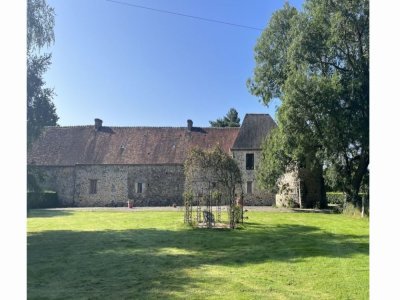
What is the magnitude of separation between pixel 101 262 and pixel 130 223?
5.04 m

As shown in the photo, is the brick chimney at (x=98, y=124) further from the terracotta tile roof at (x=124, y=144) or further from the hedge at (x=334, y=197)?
the hedge at (x=334, y=197)

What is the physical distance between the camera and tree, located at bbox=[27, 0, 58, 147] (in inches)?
283

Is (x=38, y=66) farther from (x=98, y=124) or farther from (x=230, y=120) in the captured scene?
(x=230, y=120)

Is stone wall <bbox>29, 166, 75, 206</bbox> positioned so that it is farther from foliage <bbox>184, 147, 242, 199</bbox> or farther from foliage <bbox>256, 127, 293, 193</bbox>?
foliage <bbox>184, 147, 242, 199</bbox>

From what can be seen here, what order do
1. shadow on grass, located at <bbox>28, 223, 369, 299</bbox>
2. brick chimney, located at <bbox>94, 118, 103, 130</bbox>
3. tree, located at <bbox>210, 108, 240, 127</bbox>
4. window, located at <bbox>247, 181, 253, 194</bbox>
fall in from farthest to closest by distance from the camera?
tree, located at <bbox>210, 108, 240, 127</bbox> < brick chimney, located at <bbox>94, 118, 103, 130</bbox> < window, located at <bbox>247, 181, 253, 194</bbox> < shadow on grass, located at <bbox>28, 223, 369, 299</bbox>

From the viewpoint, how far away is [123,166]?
61.0 feet

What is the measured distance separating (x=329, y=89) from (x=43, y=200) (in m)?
12.3

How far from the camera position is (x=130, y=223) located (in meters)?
10.4

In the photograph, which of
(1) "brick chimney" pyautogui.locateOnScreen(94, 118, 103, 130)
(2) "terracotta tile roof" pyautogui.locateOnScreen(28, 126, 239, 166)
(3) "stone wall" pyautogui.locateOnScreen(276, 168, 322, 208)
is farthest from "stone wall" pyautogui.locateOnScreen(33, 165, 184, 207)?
(3) "stone wall" pyautogui.locateOnScreen(276, 168, 322, 208)

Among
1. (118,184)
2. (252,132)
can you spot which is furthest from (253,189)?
(118,184)

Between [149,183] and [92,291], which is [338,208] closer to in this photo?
[149,183]

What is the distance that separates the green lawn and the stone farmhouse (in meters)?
9.26


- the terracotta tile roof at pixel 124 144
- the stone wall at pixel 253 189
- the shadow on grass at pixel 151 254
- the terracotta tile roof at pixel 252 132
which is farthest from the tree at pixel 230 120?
the shadow on grass at pixel 151 254
